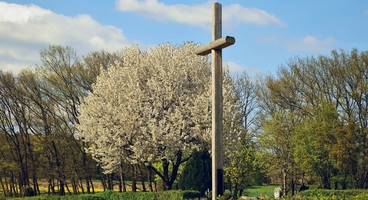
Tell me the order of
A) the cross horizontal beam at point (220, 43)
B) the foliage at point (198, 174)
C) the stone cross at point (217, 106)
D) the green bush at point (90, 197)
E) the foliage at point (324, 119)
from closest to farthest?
the cross horizontal beam at point (220, 43)
the stone cross at point (217, 106)
the green bush at point (90, 197)
the foliage at point (198, 174)
the foliage at point (324, 119)

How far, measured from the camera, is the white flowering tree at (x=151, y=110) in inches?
1359

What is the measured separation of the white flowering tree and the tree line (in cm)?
7

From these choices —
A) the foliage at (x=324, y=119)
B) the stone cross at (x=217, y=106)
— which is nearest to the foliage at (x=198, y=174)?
the foliage at (x=324, y=119)

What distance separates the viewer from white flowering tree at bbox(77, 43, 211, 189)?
3453 cm

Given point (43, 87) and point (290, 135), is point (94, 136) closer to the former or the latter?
point (43, 87)

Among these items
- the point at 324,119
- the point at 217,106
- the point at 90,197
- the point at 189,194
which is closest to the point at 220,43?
the point at 217,106

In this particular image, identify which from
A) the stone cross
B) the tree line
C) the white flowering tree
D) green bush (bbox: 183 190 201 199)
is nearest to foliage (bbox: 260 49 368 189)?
the tree line

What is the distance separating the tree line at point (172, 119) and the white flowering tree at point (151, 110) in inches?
2.8

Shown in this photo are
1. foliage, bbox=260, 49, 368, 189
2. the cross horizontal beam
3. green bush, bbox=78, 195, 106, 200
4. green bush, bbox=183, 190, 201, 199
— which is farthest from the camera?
foliage, bbox=260, 49, 368, 189

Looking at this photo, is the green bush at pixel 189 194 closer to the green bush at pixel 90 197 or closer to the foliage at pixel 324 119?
the green bush at pixel 90 197

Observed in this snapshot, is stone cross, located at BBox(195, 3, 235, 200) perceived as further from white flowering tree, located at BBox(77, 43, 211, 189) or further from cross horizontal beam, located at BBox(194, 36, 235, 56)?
white flowering tree, located at BBox(77, 43, 211, 189)

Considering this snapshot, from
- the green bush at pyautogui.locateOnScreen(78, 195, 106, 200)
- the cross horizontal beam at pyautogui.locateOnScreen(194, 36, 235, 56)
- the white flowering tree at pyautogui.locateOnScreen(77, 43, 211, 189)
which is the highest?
the white flowering tree at pyautogui.locateOnScreen(77, 43, 211, 189)

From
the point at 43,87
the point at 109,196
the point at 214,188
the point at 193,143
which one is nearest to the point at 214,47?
the point at 214,188

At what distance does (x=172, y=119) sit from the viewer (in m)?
34.5
